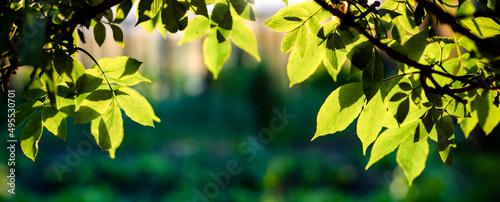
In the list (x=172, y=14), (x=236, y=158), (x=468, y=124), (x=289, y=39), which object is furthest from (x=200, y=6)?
(x=236, y=158)

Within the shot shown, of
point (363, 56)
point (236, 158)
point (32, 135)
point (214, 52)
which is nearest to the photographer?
point (363, 56)

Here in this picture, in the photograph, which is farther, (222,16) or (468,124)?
(468,124)

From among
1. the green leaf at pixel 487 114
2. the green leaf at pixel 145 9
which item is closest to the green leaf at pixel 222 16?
the green leaf at pixel 145 9

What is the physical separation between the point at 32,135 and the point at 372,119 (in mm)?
563

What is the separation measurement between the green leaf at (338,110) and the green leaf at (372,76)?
0.06 m

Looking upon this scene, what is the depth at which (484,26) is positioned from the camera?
0.64 metres

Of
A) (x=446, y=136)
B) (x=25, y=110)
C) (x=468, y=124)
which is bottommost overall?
(x=468, y=124)

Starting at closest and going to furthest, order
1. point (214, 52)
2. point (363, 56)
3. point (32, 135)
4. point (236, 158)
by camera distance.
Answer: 1. point (363, 56)
2. point (32, 135)
3. point (214, 52)
4. point (236, 158)

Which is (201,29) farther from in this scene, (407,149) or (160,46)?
(160,46)

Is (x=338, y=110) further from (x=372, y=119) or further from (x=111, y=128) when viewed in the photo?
(x=111, y=128)

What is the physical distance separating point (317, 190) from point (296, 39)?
2.67m

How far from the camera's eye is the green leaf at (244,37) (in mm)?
750

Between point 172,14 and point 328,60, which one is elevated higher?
point 172,14

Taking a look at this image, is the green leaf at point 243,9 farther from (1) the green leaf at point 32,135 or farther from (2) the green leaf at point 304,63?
(1) the green leaf at point 32,135
